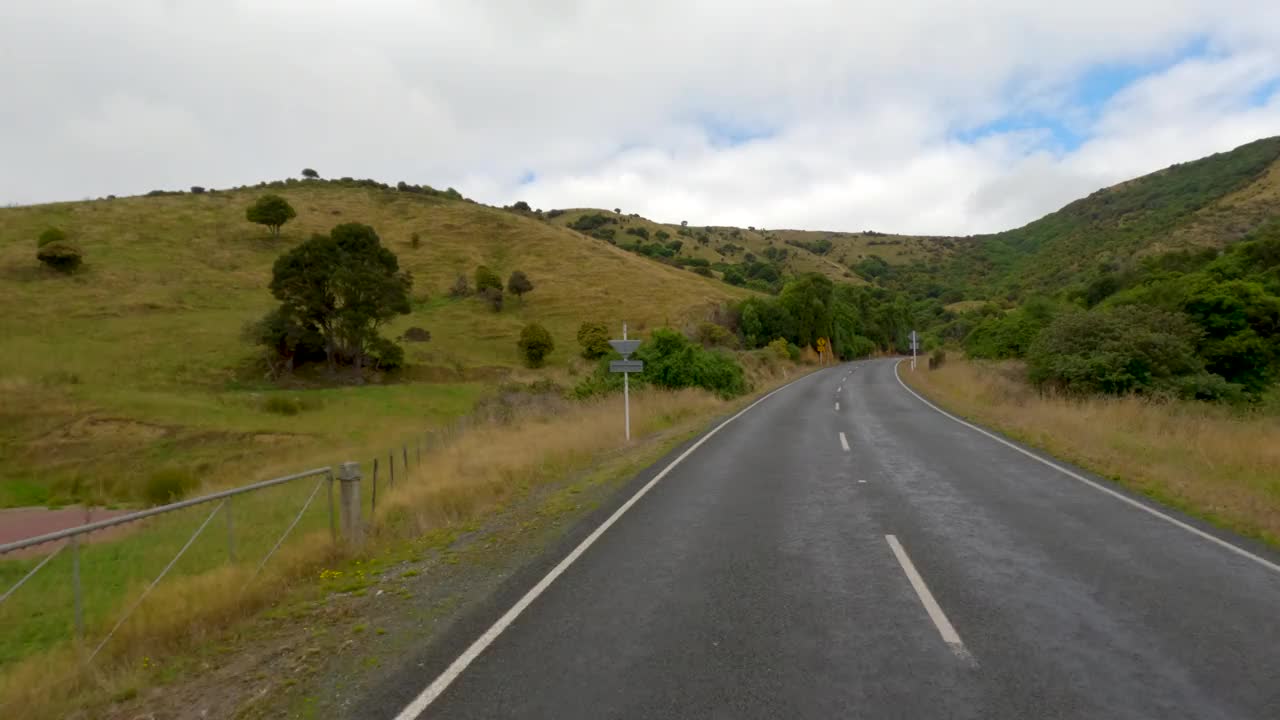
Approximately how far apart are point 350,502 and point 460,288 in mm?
58871

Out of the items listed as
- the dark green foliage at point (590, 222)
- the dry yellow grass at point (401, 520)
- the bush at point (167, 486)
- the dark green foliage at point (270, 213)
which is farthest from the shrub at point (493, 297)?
the dark green foliage at point (590, 222)

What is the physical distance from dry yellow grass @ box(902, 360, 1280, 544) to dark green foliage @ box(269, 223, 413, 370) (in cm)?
3354

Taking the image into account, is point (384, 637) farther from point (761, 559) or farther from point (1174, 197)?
point (1174, 197)

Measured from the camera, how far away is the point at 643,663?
14.2 ft

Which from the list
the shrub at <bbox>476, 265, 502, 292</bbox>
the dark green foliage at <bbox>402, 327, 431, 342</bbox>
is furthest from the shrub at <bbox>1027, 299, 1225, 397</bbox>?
the shrub at <bbox>476, 265, 502, 292</bbox>

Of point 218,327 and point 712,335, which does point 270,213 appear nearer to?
point 218,327

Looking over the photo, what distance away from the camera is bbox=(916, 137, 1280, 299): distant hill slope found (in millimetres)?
56688

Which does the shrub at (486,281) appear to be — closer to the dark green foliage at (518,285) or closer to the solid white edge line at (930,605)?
the dark green foliage at (518,285)

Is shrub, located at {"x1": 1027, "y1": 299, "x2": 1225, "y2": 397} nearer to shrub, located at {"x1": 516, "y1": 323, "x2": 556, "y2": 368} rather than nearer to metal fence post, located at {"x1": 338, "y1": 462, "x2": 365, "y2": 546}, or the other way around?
metal fence post, located at {"x1": 338, "y1": 462, "x2": 365, "y2": 546}

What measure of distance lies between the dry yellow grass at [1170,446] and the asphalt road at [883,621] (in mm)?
1134

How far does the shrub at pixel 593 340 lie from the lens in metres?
49.5

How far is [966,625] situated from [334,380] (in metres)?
40.1

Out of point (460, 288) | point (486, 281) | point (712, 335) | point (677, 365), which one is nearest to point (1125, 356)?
point (677, 365)

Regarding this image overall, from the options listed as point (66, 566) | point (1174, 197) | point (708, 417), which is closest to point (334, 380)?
point (708, 417)
